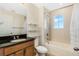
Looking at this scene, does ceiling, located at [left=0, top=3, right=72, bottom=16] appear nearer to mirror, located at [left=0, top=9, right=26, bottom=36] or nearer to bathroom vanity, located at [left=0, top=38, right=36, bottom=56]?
mirror, located at [left=0, top=9, right=26, bottom=36]

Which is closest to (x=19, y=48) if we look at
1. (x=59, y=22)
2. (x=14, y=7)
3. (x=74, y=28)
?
(x=14, y=7)

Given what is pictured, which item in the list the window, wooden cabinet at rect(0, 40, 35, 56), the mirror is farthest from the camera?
the window

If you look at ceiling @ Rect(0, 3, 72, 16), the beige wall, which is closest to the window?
the beige wall

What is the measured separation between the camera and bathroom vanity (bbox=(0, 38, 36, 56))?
1.22 meters

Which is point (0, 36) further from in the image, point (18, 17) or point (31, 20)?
point (31, 20)

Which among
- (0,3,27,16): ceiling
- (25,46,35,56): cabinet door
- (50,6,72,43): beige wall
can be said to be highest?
(0,3,27,16): ceiling

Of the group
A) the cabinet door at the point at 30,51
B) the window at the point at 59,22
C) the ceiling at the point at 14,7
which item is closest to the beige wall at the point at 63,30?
the window at the point at 59,22

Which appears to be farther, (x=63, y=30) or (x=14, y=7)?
(x=63, y=30)

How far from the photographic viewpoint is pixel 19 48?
141cm

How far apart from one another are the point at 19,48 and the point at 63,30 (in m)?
0.80

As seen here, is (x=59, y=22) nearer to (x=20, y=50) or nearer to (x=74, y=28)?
(x=74, y=28)

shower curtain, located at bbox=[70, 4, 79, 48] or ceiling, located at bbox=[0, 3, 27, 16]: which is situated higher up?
ceiling, located at bbox=[0, 3, 27, 16]

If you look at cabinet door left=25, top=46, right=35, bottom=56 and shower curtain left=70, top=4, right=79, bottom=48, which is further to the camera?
shower curtain left=70, top=4, right=79, bottom=48

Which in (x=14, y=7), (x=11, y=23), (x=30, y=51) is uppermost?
(x=14, y=7)
